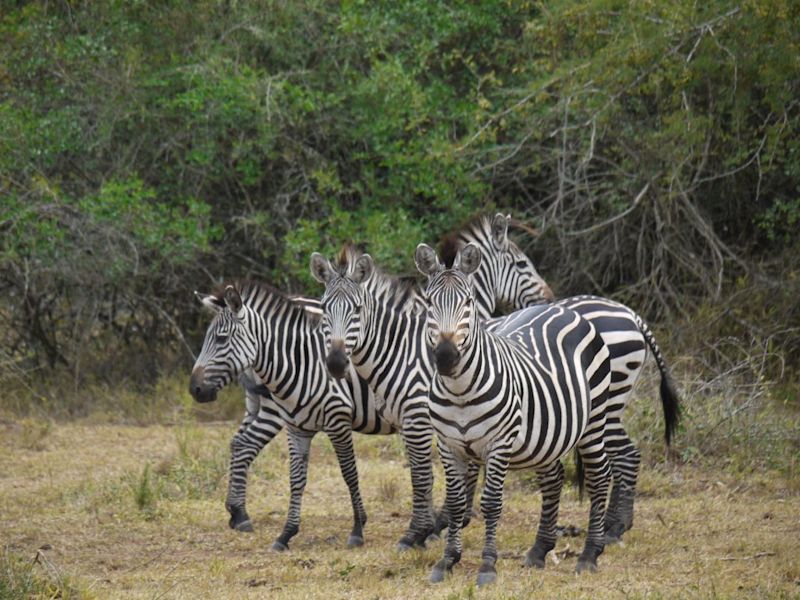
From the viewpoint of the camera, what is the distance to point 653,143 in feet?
41.6

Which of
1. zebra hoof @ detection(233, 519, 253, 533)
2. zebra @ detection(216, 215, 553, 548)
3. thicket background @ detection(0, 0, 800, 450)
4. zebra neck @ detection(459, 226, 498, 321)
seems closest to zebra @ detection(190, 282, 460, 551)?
zebra @ detection(216, 215, 553, 548)

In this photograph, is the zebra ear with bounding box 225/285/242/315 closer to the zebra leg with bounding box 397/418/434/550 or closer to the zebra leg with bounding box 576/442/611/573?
the zebra leg with bounding box 397/418/434/550

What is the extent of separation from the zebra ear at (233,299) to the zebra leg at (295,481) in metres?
0.96

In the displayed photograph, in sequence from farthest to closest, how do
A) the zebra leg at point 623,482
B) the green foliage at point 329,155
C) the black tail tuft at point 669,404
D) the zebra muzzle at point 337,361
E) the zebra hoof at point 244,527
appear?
the green foliage at point 329,155 → the zebra hoof at point 244,527 → the black tail tuft at point 669,404 → the zebra leg at point 623,482 → the zebra muzzle at point 337,361

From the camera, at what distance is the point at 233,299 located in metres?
8.32

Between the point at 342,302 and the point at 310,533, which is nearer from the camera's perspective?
the point at 342,302

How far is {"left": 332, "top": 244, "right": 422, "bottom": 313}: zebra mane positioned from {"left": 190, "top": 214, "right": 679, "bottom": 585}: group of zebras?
1 centimetres

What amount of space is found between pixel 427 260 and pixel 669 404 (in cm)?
267

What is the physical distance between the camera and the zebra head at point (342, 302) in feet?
24.1

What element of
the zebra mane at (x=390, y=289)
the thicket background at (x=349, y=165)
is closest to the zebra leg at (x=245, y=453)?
the zebra mane at (x=390, y=289)

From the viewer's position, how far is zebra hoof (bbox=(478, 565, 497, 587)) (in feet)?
21.4

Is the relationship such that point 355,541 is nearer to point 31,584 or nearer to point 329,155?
point 31,584

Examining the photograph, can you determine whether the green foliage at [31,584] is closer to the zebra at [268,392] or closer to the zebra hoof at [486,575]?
the zebra hoof at [486,575]

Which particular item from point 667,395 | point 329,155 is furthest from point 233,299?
point 329,155
